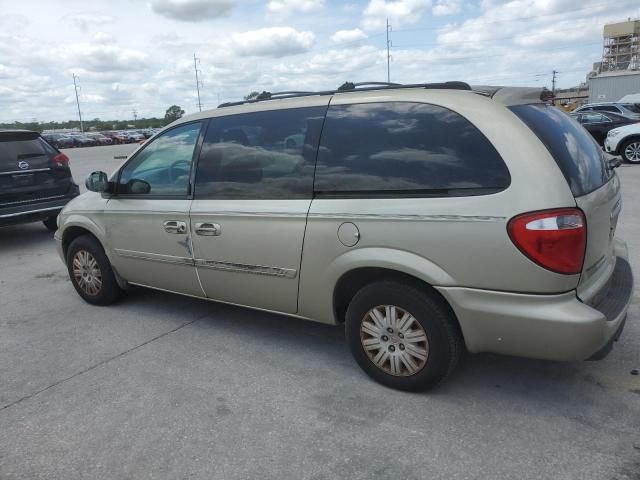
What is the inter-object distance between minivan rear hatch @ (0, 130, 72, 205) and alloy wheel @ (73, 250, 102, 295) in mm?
3307

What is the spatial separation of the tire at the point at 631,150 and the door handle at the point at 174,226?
1426 centimetres

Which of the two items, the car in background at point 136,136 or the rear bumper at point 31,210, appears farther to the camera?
the car in background at point 136,136

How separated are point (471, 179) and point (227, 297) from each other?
206cm

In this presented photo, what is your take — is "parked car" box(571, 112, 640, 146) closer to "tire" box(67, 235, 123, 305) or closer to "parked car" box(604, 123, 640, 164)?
"parked car" box(604, 123, 640, 164)

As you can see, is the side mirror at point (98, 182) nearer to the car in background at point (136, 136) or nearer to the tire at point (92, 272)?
the tire at point (92, 272)

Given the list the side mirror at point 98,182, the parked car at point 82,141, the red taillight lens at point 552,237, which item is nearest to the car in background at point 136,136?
the parked car at point 82,141

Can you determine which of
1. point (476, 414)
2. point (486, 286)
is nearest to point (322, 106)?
point (486, 286)

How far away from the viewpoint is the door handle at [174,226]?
3961 mm

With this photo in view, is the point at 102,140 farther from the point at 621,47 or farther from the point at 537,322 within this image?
the point at 621,47

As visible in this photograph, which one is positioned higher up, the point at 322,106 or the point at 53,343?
the point at 322,106

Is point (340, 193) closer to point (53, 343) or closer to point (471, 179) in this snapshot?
point (471, 179)

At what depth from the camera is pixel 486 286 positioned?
271cm

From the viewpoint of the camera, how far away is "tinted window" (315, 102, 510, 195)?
2.75 m

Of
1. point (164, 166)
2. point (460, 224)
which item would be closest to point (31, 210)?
point (164, 166)
